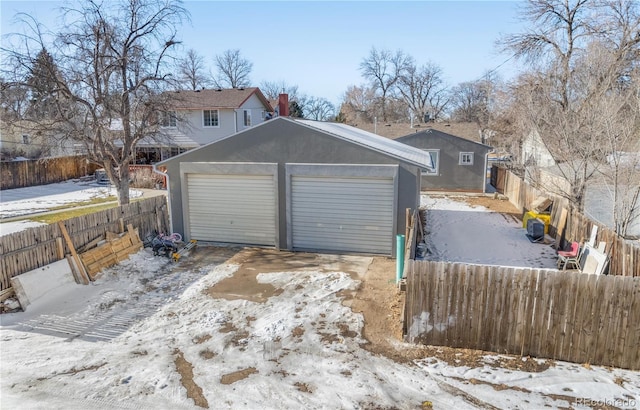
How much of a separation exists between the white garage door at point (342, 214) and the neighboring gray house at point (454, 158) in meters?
14.8

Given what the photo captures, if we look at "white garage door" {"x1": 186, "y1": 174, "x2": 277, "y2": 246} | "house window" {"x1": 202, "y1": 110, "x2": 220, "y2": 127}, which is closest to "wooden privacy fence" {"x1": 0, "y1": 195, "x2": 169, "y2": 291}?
"white garage door" {"x1": 186, "y1": 174, "x2": 277, "y2": 246}

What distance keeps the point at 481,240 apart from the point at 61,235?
41.6ft

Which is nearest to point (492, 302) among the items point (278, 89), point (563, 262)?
point (563, 262)

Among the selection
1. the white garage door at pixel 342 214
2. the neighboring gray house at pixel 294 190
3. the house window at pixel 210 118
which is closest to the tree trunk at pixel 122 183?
the neighboring gray house at pixel 294 190

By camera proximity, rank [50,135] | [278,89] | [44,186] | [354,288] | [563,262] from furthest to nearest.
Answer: [278,89] → [44,186] → [50,135] → [563,262] → [354,288]

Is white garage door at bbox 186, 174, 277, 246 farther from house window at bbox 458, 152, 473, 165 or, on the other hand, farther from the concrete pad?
house window at bbox 458, 152, 473, 165

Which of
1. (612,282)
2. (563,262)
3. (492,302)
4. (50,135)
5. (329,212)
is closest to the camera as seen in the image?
(612,282)

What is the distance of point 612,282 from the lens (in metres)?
6.07

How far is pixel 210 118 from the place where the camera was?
30062 mm

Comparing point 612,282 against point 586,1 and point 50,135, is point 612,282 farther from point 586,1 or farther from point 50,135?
point 586,1

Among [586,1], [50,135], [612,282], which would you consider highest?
[586,1]

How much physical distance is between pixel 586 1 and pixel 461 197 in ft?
41.5

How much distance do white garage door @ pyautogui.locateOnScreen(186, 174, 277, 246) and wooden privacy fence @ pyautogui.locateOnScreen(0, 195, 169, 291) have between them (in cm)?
129

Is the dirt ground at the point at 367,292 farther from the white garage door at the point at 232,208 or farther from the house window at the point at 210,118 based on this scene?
the house window at the point at 210,118
